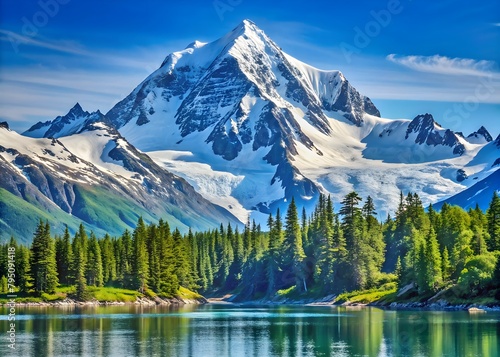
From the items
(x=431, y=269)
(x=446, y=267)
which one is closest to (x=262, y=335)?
(x=431, y=269)

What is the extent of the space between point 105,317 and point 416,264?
178 ft

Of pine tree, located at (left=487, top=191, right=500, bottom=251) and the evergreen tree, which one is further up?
pine tree, located at (left=487, top=191, right=500, bottom=251)

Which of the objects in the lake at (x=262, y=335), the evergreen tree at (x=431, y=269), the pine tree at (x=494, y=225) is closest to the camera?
the lake at (x=262, y=335)

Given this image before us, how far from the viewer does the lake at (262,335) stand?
10100 centimetres

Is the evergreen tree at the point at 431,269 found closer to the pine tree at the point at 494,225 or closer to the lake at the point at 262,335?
the pine tree at the point at 494,225

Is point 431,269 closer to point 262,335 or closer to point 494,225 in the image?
point 494,225

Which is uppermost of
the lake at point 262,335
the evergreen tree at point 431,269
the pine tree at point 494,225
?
the pine tree at point 494,225

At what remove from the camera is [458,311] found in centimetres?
15362

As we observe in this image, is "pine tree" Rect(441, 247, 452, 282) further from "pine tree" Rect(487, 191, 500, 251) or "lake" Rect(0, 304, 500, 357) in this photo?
"lake" Rect(0, 304, 500, 357)

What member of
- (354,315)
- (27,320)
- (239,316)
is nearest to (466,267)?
(354,315)

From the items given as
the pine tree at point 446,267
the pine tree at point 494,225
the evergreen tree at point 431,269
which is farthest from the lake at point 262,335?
the pine tree at point 494,225

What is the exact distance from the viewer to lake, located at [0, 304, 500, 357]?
331 feet

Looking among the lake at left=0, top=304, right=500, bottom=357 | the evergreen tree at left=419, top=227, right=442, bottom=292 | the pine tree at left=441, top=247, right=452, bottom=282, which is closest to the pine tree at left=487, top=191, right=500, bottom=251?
the pine tree at left=441, top=247, right=452, bottom=282

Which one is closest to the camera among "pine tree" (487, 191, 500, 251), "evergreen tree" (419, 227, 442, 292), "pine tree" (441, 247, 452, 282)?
"evergreen tree" (419, 227, 442, 292)
